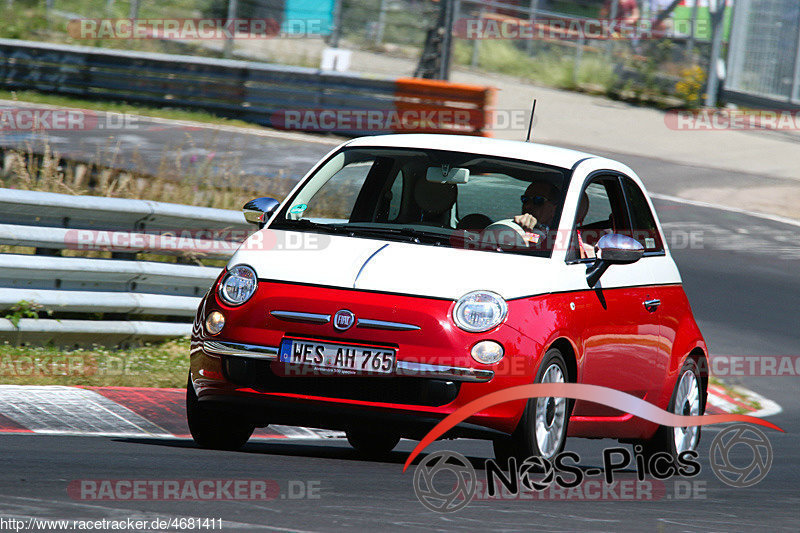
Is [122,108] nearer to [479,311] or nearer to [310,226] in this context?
[310,226]

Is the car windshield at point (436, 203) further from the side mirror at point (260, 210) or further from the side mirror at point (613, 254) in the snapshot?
the side mirror at point (613, 254)

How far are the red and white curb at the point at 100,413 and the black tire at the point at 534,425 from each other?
2.05 metres

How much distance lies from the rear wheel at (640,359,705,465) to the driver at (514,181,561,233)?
1512 mm

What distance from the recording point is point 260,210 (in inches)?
296

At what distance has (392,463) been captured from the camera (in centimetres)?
717

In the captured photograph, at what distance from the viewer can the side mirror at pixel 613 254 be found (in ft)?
23.0

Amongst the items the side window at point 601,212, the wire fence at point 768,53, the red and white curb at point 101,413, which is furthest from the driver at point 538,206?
the wire fence at point 768,53

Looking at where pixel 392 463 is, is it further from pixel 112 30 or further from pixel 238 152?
pixel 112 30

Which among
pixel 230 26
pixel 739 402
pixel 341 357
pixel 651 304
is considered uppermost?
pixel 230 26

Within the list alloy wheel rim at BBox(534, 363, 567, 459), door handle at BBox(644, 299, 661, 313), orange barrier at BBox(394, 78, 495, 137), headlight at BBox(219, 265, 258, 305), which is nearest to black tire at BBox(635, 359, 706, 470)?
door handle at BBox(644, 299, 661, 313)

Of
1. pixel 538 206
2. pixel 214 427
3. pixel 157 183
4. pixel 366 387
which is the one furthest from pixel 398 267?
pixel 157 183

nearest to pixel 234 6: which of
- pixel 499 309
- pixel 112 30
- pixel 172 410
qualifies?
pixel 112 30

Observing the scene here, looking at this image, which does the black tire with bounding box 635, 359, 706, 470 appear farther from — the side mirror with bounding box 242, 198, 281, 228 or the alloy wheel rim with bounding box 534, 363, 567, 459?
the side mirror with bounding box 242, 198, 281, 228

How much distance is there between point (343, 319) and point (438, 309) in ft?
1.46
